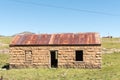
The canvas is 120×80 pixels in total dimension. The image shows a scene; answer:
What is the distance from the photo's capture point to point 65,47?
29.3m

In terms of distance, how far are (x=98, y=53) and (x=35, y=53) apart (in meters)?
7.57

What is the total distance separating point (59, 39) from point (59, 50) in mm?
1627

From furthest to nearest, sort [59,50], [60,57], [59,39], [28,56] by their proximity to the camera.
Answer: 1. [59,39]
2. [28,56]
3. [59,50]
4. [60,57]

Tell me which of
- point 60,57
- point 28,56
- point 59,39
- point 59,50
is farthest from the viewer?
point 59,39

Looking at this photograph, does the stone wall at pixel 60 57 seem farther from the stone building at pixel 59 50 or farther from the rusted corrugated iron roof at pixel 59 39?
the rusted corrugated iron roof at pixel 59 39

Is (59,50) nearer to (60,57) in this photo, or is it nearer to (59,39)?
(60,57)

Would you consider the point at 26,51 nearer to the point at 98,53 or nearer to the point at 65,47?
the point at 65,47

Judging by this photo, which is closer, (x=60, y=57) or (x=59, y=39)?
(x=60, y=57)

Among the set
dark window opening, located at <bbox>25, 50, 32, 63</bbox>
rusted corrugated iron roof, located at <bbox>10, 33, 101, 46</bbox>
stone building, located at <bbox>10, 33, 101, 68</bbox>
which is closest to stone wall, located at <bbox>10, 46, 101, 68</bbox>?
stone building, located at <bbox>10, 33, 101, 68</bbox>

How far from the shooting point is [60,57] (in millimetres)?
29266

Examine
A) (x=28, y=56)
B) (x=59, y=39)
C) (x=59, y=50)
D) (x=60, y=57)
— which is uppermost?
(x=59, y=39)

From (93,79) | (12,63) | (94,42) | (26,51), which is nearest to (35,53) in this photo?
(26,51)

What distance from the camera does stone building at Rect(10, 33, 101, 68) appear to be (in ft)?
94.4

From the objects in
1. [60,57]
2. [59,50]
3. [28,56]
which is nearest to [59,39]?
[59,50]
